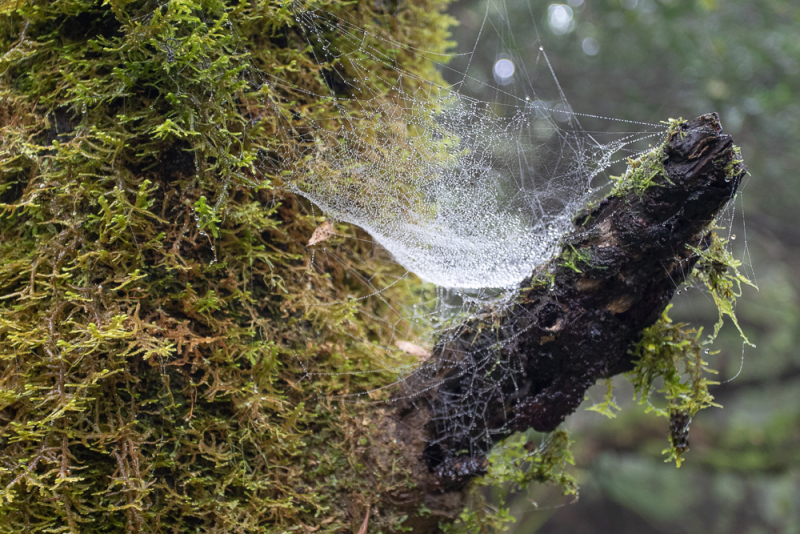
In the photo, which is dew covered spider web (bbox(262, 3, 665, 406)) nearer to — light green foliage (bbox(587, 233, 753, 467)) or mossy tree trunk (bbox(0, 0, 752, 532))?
mossy tree trunk (bbox(0, 0, 752, 532))

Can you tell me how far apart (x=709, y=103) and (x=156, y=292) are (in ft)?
13.4

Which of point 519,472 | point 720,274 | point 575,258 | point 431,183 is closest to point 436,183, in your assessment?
point 431,183

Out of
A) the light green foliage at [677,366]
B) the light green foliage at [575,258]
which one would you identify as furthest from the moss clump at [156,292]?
the light green foliage at [677,366]

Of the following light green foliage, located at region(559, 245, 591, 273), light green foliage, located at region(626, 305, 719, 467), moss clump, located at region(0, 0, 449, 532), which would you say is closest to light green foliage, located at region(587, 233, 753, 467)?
light green foliage, located at region(626, 305, 719, 467)

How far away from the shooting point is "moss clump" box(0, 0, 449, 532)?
835 millimetres

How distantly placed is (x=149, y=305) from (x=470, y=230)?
946 mm

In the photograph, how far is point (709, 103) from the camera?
347 cm

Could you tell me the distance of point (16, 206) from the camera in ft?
3.04

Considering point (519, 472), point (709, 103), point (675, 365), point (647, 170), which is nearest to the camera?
point (647, 170)

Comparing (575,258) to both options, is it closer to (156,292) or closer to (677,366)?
(677,366)

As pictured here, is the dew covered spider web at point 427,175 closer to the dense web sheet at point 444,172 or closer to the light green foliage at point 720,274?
the dense web sheet at point 444,172

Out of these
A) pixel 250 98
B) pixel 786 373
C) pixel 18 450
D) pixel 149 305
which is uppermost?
pixel 250 98

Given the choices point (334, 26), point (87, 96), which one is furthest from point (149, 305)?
point (334, 26)

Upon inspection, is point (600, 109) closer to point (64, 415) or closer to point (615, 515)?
point (64, 415)
